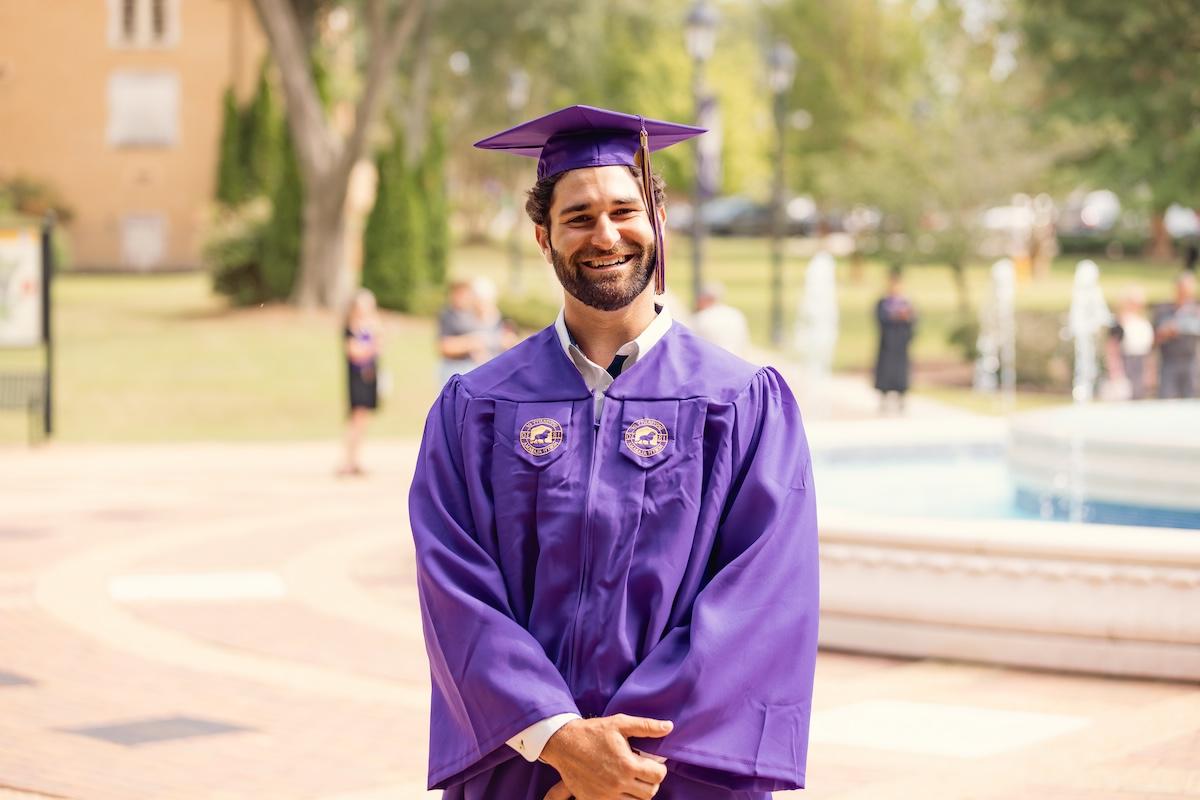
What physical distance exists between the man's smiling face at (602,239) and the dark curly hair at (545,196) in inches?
1.6

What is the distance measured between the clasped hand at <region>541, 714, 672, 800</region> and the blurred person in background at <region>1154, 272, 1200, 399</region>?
1655cm

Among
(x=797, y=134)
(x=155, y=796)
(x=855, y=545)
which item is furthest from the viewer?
(x=797, y=134)

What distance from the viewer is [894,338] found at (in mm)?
22172

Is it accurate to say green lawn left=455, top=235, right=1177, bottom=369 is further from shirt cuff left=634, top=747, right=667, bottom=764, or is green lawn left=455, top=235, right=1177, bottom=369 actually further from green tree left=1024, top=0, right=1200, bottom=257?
shirt cuff left=634, top=747, right=667, bottom=764

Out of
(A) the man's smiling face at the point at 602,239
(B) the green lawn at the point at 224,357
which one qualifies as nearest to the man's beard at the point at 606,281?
(A) the man's smiling face at the point at 602,239

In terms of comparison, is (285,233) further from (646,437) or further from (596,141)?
(646,437)

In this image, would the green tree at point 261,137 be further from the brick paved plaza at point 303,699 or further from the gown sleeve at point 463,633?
the gown sleeve at point 463,633

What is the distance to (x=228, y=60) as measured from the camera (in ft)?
151

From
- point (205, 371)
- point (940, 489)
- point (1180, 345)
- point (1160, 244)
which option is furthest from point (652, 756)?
point (1160, 244)

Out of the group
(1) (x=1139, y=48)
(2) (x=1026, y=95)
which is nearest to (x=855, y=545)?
(1) (x=1139, y=48)

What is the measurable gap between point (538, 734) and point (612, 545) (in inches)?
15.8

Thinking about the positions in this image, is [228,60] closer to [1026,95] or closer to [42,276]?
[1026,95]

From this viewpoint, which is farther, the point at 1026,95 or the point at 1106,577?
the point at 1026,95

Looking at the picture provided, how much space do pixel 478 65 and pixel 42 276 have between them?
153ft
